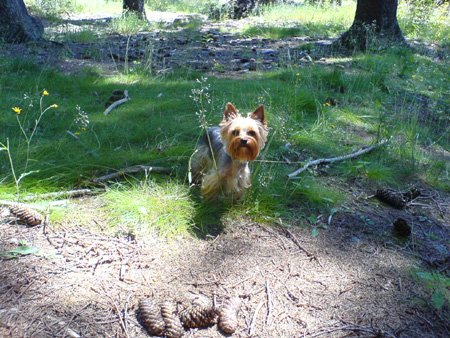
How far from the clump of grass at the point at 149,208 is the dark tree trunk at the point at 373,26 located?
8113 mm

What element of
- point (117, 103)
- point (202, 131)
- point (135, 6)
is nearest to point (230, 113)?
point (202, 131)

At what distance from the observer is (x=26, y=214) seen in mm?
3303

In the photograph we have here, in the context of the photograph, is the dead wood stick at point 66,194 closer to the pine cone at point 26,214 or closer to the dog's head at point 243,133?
the pine cone at point 26,214

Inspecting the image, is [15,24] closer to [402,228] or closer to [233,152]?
[233,152]

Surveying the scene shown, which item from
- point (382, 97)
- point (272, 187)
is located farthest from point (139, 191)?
point (382, 97)

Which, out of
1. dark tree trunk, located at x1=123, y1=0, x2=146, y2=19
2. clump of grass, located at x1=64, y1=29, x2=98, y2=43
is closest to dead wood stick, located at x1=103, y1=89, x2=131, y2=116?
clump of grass, located at x1=64, y1=29, x2=98, y2=43

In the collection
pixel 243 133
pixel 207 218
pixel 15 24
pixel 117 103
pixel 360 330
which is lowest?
pixel 360 330

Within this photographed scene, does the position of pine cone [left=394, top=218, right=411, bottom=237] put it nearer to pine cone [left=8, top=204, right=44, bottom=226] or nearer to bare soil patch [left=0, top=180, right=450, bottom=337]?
bare soil patch [left=0, top=180, right=450, bottom=337]

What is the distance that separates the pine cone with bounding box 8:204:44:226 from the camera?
10.8 feet

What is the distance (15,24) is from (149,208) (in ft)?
Answer: 26.3

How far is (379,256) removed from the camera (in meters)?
3.40

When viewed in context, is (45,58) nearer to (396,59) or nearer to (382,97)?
(382,97)

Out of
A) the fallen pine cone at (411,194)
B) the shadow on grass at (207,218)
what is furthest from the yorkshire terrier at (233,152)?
the fallen pine cone at (411,194)

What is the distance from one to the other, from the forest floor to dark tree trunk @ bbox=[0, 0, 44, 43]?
7304mm
